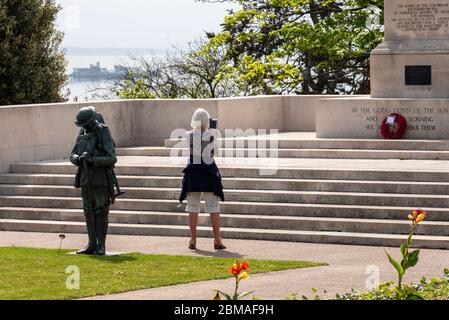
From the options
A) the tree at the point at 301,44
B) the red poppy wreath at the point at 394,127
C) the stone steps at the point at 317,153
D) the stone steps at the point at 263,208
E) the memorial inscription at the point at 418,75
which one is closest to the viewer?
the stone steps at the point at 263,208

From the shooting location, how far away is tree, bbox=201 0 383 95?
1398 inches

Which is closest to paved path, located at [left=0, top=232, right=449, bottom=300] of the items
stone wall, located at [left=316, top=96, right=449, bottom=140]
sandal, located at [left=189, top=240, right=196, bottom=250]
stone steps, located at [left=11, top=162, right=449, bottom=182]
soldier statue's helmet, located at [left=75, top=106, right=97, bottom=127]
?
sandal, located at [left=189, top=240, right=196, bottom=250]

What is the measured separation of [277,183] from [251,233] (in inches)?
64.6

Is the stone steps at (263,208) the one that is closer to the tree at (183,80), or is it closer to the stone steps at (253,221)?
the stone steps at (253,221)

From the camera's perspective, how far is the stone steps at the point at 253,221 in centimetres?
1659

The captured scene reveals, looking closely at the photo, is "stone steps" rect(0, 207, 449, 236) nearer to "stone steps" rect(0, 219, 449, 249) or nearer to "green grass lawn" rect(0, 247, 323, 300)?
"stone steps" rect(0, 219, 449, 249)

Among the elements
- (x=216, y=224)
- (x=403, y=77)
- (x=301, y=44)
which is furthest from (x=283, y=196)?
(x=301, y=44)

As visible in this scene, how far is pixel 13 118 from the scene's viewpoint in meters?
21.0

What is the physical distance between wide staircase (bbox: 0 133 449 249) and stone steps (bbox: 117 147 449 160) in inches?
0.6

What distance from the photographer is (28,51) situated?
29.5m

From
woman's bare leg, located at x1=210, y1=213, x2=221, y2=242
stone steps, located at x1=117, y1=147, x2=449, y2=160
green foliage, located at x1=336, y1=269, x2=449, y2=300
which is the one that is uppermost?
stone steps, located at x1=117, y1=147, x2=449, y2=160

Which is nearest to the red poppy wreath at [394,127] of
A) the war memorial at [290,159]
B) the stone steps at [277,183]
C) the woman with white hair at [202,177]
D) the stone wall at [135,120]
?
the war memorial at [290,159]

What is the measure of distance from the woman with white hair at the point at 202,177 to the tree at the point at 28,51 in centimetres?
1355
